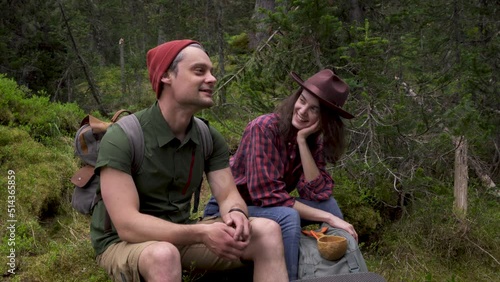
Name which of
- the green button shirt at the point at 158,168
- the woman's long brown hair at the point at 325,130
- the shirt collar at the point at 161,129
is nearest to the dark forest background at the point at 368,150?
the green button shirt at the point at 158,168

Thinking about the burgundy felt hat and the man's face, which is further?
the burgundy felt hat

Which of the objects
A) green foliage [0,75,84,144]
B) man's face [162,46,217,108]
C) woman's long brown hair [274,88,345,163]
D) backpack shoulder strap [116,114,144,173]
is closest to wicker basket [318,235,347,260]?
woman's long brown hair [274,88,345,163]

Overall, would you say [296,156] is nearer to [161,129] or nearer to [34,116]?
[161,129]

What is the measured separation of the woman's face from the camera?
11.7 ft

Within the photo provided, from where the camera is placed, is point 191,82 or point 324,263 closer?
point 191,82

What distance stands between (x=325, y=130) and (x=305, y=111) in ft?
0.76

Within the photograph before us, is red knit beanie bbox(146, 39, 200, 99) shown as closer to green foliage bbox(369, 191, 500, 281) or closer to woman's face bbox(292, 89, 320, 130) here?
woman's face bbox(292, 89, 320, 130)

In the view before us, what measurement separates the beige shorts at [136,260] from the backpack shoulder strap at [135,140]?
461mm

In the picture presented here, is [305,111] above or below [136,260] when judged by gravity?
above

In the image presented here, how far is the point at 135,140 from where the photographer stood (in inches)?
108

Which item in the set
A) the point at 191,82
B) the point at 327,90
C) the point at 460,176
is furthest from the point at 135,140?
the point at 460,176

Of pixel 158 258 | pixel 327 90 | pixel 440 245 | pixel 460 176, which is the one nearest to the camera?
pixel 158 258

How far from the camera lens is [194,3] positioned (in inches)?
667

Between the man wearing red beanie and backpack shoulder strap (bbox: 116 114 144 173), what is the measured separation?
1.2 inches
